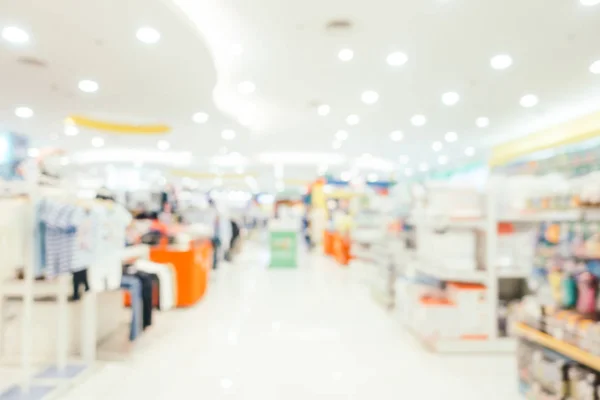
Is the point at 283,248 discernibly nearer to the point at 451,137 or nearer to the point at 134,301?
the point at 451,137

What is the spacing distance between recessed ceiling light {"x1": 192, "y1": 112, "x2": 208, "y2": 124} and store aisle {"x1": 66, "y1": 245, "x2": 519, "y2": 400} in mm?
4319

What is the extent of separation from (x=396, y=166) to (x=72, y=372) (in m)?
17.1

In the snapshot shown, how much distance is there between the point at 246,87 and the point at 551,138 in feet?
23.4

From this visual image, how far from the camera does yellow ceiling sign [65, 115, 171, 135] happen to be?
9.95 m

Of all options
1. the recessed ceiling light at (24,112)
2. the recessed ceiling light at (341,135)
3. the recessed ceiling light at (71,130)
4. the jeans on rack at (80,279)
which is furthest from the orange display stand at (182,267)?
the recessed ceiling light at (341,135)

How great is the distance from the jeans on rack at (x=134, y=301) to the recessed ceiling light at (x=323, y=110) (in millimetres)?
5947

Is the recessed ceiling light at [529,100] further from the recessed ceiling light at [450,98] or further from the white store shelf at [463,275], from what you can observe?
the white store shelf at [463,275]

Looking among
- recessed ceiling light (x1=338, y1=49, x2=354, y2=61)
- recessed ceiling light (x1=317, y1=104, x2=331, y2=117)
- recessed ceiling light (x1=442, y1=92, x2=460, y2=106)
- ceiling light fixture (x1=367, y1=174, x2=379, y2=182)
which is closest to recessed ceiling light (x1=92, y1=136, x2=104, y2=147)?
recessed ceiling light (x1=317, y1=104, x2=331, y2=117)

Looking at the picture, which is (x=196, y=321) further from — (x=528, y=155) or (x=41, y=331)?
(x=528, y=155)

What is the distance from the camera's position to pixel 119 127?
10.5 metres

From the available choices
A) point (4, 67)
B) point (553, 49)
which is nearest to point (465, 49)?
point (553, 49)

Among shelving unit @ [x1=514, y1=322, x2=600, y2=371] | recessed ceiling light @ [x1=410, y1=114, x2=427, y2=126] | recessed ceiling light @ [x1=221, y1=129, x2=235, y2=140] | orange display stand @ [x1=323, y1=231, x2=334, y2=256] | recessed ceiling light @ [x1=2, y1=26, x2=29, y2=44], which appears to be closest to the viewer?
shelving unit @ [x1=514, y1=322, x2=600, y2=371]

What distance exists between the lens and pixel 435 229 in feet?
15.3

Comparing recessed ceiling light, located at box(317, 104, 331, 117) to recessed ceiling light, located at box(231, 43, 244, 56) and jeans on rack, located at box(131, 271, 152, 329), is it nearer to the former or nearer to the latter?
recessed ceiling light, located at box(231, 43, 244, 56)
